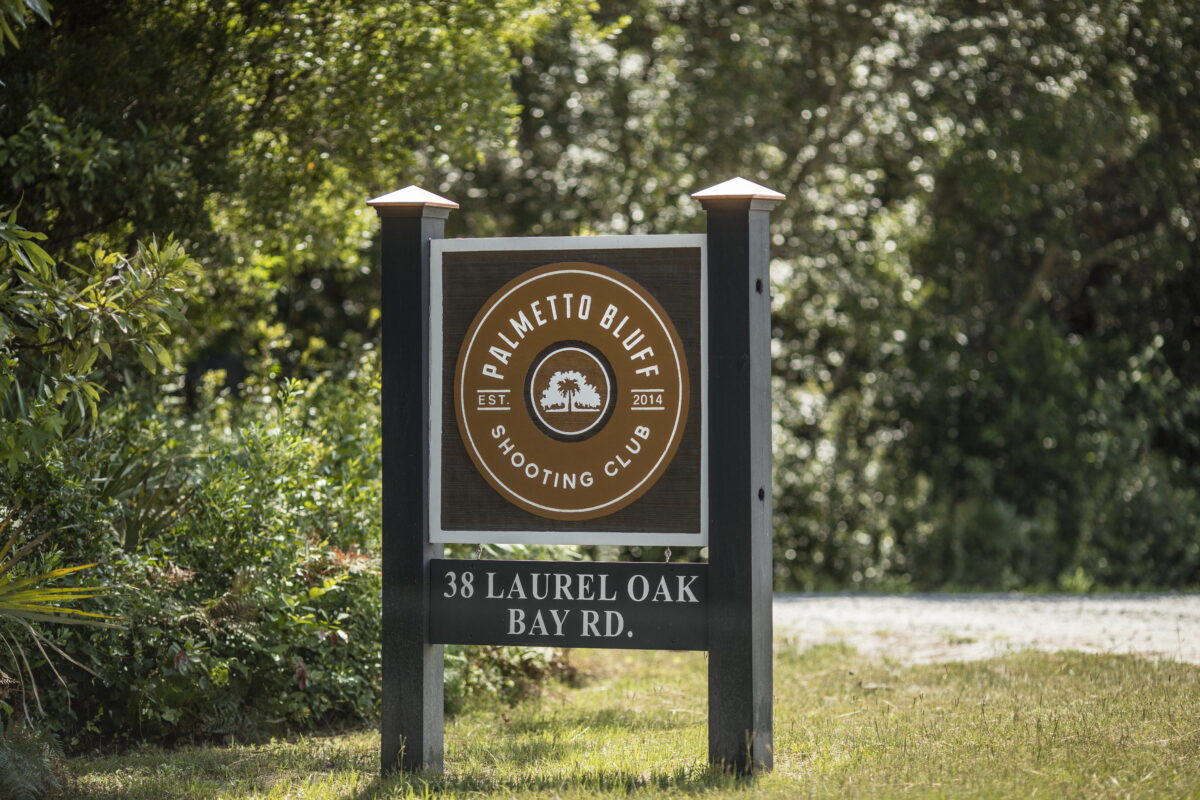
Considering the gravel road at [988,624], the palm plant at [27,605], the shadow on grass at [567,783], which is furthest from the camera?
the gravel road at [988,624]

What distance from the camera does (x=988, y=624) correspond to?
412 inches

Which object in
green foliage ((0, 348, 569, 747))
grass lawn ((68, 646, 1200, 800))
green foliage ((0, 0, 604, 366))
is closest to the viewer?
grass lawn ((68, 646, 1200, 800))

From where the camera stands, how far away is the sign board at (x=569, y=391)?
5.67 meters

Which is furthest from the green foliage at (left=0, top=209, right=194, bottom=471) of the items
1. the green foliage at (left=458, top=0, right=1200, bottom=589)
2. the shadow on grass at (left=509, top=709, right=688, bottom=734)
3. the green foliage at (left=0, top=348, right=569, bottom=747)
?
the green foliage at (left=458, top=0, right=1200, bottom=589)

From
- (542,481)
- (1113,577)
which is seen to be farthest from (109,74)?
(1113,577)

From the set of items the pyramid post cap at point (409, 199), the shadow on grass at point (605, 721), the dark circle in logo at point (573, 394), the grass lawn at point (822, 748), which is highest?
the pyramid post cap at point (409, 199)

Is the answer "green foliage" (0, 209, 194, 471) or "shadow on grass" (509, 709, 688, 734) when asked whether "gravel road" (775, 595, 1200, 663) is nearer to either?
"shadow on grass" (509, 709, 688, 734)

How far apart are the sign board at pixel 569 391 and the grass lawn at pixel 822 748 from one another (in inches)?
40.8

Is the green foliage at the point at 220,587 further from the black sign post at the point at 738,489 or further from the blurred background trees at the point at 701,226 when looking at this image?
the black sign post at the point at 738,489

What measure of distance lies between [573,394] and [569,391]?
2cm

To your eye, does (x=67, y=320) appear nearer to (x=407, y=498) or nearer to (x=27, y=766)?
(x=407, y=498)

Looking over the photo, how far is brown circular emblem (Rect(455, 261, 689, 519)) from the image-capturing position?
5.70m

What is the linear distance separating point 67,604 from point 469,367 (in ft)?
7.96

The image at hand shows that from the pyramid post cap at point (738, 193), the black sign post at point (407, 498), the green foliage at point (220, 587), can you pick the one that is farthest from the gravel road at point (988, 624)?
the pyramid post cap at point (738, 193)
